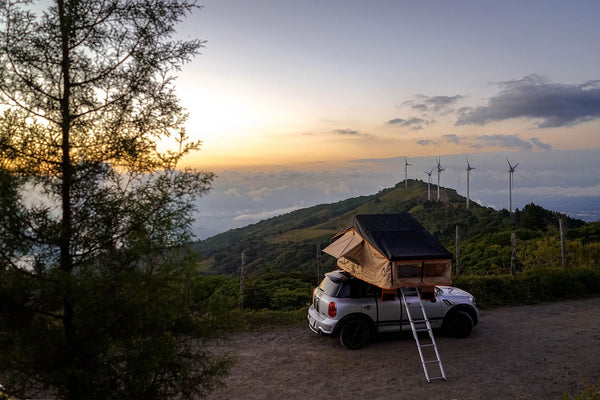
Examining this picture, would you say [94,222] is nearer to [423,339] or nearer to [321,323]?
[321,323]

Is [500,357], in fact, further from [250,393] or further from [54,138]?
[54,138]

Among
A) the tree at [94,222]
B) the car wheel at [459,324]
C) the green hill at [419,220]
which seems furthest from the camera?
the green hill at [419,220]

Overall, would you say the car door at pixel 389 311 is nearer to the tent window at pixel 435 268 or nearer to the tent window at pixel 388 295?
the tent window at pixel 388 295

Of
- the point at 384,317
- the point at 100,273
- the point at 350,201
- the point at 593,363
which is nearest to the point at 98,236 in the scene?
the point at 100,273

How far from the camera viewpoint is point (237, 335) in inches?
487

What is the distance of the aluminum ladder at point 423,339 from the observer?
30.3ft

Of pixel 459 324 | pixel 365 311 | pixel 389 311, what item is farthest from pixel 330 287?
pixel 459 324

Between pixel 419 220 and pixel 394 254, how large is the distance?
60534 millimetres

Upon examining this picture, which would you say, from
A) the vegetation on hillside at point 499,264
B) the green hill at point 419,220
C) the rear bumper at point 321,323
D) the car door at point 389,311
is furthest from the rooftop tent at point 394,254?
the green hill at point 419,220

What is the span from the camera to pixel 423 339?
1133 centimetres

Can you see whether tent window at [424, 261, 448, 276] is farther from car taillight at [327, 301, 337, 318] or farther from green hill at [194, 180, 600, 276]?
green hill at [194, 180, 600, 276]

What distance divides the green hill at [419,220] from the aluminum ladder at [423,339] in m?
5.03

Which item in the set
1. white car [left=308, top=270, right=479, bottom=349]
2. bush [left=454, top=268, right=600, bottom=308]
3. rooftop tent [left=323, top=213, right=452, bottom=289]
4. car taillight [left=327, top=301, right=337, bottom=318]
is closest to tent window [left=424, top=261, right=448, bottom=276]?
rooftop tent [left=323, top=213, right=452, bottom=289]

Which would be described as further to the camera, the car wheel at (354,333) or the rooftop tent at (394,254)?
the car wheel at (354,333)
